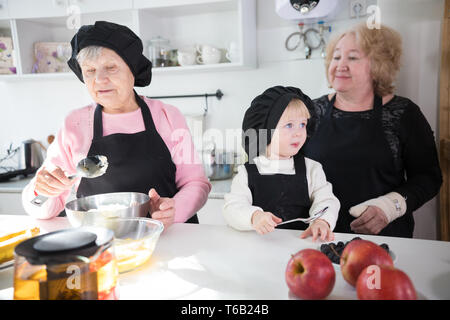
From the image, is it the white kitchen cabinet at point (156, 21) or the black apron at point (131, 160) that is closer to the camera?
the black apron at point (131, 160)

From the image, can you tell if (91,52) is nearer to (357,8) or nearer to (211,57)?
(211,57)

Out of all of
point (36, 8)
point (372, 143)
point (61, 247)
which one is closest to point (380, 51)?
point (372, 143)

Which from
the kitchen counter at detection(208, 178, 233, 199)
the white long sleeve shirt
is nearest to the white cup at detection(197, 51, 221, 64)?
the kitchen counter at detection(208, 178, 233, 199)

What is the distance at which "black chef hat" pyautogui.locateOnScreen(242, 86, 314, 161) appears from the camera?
0.96 meters

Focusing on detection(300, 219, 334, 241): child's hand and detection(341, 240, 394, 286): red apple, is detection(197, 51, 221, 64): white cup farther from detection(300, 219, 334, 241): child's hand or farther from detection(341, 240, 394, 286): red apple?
detection(341, 240, 394, 286): red apple

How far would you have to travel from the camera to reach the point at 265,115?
0.98 meters

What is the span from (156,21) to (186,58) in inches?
12.6

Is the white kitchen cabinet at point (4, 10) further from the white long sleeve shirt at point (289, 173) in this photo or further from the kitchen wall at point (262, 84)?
the white long sleeve shirt at point (289, 173)

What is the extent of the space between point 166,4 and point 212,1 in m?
0.25

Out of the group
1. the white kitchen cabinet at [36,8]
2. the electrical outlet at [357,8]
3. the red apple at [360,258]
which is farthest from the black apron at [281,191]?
the white kitchen cabinet at [36,8]

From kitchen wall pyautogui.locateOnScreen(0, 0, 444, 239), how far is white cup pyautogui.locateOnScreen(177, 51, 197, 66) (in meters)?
0.16

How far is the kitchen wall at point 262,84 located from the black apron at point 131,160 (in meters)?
0.69

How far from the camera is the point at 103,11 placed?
75.6 inches

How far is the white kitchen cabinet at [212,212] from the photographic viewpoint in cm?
174
